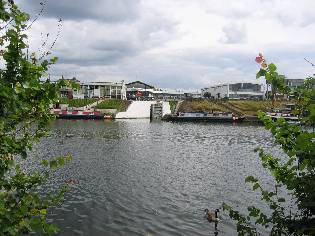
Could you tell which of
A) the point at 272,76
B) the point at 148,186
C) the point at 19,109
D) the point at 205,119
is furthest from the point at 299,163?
the point at 205,119

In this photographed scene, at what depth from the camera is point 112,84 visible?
198 m

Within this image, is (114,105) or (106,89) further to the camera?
(106,89)

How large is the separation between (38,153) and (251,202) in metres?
32.2

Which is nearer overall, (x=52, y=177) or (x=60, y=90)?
(x=60, y=90)

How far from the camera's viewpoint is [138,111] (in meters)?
146

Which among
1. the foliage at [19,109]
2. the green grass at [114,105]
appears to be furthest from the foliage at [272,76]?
the green grass at [114,105]

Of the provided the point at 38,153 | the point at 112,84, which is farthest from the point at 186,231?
the point at 112,84

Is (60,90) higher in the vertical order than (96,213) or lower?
higher

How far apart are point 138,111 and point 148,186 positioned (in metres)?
112

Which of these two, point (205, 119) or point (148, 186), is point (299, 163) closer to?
point (148, 186)

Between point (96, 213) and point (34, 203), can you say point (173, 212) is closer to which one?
point (96, 213)

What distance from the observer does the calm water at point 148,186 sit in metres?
24.6

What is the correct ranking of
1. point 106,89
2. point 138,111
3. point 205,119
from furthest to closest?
point 106,89, point 138,111, point 205,119

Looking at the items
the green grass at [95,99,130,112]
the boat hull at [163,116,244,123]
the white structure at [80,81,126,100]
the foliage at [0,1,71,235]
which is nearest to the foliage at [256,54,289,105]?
the foliage at [0,1,71,235]
